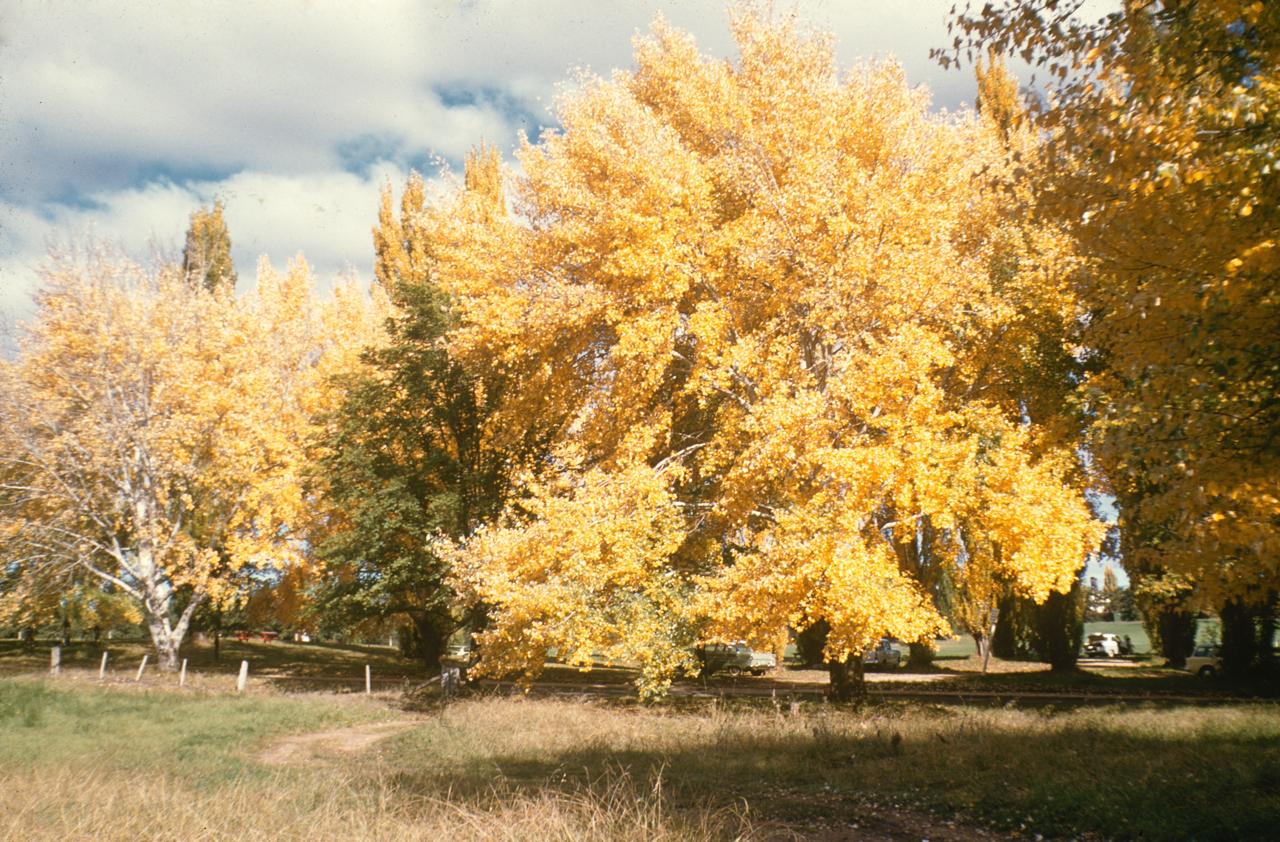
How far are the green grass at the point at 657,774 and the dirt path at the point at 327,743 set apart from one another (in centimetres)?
43

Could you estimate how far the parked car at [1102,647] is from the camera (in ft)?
112

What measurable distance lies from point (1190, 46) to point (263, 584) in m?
28.5

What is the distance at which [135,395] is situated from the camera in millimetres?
23312

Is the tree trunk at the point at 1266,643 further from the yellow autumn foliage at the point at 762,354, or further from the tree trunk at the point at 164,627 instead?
the tree trunk at the point at 164,627

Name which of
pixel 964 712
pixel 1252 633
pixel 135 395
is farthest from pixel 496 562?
pixel 1252 633

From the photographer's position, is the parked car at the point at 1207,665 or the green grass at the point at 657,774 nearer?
the green grass at the point at 657,774

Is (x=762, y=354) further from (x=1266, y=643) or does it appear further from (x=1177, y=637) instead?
(x=1177, y=637)

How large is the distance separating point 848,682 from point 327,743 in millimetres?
10027

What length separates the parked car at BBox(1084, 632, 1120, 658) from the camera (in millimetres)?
34219

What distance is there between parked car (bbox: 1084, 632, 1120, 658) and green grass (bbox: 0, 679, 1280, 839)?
24.3 meters

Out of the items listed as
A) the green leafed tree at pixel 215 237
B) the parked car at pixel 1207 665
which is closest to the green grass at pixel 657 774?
the parked car at pixel 1207 665

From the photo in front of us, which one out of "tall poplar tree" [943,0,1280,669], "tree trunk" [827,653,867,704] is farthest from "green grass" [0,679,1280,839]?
"tall poplar tree" [943,0,1280,669]

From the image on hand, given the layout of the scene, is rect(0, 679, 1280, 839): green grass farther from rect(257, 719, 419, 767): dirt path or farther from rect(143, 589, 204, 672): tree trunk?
rect(143, 589, 204, 672): tree trunk

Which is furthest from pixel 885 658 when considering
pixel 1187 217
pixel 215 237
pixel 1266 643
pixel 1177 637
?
pixel 215 237
